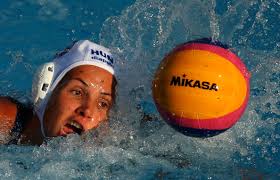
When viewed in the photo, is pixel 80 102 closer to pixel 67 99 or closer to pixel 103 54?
pixel 67 99

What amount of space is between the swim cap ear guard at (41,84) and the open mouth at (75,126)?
423 mm

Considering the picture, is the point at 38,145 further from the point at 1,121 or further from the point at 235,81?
the point at 235,81

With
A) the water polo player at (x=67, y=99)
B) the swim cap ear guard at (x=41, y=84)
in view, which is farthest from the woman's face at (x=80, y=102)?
the swim cap ear guard at (x=41, y=84)

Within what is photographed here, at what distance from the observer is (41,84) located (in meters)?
4.25

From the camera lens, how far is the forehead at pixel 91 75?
4074 mm

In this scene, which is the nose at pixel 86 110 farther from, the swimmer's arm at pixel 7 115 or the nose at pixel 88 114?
the swimmer's arm at pixel 7 115

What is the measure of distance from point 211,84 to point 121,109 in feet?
3.56

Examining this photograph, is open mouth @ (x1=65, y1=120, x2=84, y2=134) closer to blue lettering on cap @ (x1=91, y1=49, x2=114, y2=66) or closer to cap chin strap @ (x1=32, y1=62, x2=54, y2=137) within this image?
cap chin strap @ (x1=32, y1=62, x2=54, y2=137)

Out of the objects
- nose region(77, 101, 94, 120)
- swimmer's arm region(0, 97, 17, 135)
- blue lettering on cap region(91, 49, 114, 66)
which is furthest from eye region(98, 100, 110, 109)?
swimmer's arm region(0, 97, 17, 135)

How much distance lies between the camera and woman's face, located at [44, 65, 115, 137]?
388 cm

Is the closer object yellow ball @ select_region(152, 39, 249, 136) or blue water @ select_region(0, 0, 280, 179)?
yellow ball @ select_region(152, 39, 249, 136)

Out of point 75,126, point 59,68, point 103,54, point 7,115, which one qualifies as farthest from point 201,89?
point 7,115

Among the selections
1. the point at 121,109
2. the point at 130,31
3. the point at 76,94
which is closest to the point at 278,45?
the point at 130,31

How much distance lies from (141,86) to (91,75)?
2.08 feet
